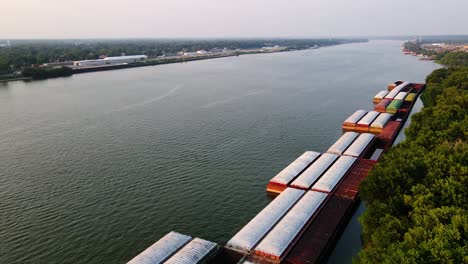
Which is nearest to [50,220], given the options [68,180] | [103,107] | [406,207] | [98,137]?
[68,180]

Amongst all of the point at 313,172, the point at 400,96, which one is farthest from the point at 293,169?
the point at 400,96

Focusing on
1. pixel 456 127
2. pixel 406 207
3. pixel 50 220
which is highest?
→ pixel 456 127

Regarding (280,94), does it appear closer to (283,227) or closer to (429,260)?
(283,227)

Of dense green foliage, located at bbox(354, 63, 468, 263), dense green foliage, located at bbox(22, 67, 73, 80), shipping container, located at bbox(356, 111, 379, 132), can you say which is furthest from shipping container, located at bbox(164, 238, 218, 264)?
dense green foliage, located at bbox(22, 67, 73, 80)

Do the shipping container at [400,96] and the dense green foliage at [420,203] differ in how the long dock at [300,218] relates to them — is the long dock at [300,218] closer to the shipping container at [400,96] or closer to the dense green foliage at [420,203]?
the dense green foliage at [420,203]

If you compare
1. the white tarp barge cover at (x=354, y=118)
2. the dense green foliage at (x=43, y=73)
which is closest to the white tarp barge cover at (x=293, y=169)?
the white tarp barge cover at (x=354, y=118)
